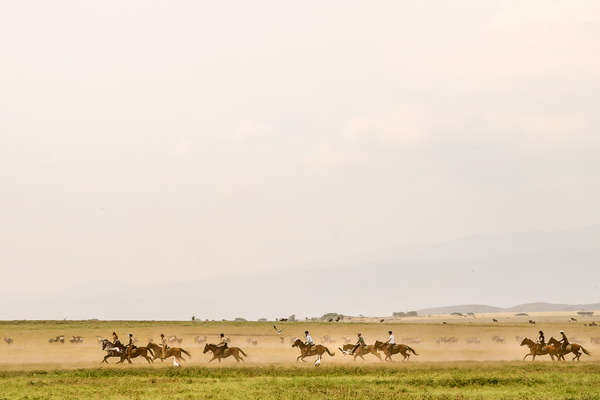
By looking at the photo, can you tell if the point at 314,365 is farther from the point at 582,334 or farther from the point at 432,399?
the point at 582,334

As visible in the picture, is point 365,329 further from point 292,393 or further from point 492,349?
point 292,393

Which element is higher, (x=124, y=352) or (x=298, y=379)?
→ (x=124, y=352)

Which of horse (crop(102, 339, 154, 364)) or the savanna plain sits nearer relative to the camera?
the savanna plain

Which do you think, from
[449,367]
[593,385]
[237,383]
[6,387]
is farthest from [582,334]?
[6,387]

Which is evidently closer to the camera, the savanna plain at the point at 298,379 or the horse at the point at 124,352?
the savanna plain at the point at 298,379

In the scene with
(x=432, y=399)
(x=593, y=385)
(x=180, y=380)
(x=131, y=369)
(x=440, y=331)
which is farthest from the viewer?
(x=440, y=331)

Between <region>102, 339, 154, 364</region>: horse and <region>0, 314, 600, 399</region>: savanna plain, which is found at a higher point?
<region>102, 339, 154, 364</region>: horse

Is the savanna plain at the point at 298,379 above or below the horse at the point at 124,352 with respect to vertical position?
below

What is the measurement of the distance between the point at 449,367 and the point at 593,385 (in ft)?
30.0

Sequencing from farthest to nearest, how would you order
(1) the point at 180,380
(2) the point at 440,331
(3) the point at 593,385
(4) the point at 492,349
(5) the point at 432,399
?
(2) the point at 440,331 → (4) the point at 492,349 → (1) the point at 180,380 → (3) the point at 593,385 → (5) the point at 432,399

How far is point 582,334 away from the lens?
261ft

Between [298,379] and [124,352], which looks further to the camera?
[124,352]

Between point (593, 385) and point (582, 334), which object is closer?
point (593, 385)

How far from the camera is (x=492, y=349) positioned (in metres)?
57.8
